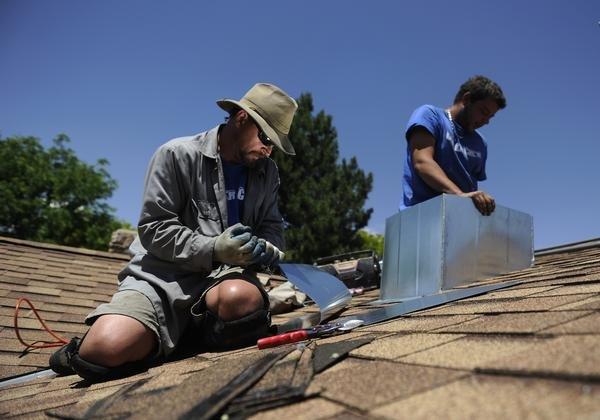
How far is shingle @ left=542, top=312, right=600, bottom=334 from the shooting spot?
73 cm

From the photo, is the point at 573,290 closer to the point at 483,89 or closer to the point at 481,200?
the point at 481,200

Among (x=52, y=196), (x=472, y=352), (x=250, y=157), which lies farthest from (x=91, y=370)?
(x=52, y=196)

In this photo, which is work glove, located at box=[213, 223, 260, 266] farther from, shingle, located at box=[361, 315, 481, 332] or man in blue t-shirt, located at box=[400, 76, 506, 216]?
man in blue t-shirt, located at box=[400, 76, 506, 216]

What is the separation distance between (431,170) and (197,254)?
1.50m

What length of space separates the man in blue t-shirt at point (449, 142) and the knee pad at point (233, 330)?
138cm

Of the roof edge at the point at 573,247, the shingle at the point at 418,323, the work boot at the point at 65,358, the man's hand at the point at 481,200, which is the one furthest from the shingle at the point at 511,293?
the roof edge at the point at 573,247

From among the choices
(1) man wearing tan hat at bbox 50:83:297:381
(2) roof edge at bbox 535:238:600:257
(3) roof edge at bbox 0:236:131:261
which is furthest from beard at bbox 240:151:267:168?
(3) roof edge at bbox 0:236:131:261

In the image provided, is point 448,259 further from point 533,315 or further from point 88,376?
point 88,376

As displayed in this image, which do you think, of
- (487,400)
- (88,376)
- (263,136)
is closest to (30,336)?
(88,376)

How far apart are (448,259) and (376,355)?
1410 millimetres

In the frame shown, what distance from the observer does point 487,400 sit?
21.5 inches

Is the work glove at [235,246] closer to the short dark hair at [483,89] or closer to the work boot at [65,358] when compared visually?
the work boot at [65,358]

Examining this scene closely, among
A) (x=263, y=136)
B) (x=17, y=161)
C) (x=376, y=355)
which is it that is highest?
(x=17, y=161)

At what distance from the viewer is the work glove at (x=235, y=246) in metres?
1.70
